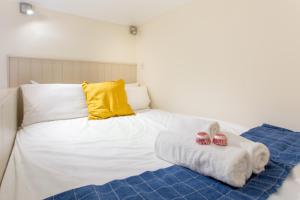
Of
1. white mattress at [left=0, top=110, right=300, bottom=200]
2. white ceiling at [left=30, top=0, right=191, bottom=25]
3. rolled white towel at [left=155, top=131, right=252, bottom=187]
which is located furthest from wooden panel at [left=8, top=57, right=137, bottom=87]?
rolled white towel at [left=155, top=131, right=252, bottom=187]

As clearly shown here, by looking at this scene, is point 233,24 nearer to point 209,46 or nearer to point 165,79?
point 209,46

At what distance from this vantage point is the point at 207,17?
199cm

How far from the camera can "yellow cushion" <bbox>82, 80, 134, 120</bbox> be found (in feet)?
6.66

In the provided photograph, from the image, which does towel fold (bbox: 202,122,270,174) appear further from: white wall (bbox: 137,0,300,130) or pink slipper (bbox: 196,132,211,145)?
white wall (bbox: 137,0,300,130)

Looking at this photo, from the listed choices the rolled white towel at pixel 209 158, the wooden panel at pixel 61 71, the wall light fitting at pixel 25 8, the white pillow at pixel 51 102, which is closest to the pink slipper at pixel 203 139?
the rolled white towel at pixel 209 158

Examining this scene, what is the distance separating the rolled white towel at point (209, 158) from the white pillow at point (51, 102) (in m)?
1.35

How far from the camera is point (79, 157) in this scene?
1.07 metres

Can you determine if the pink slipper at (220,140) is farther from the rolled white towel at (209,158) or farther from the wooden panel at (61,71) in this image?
the wooden panel at (61,71)

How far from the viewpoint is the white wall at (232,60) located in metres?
1.47

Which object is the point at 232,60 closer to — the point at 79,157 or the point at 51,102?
the point at 79,157

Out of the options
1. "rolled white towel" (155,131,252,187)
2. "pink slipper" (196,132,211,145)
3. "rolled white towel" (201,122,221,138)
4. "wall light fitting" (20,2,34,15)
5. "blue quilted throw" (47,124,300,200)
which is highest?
"wall light fitting" (20,2,34,15)

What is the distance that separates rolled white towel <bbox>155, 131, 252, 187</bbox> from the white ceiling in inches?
70.1

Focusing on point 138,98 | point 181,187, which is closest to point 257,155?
point 181,187

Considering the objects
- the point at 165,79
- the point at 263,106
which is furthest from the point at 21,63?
the point at 263,106
